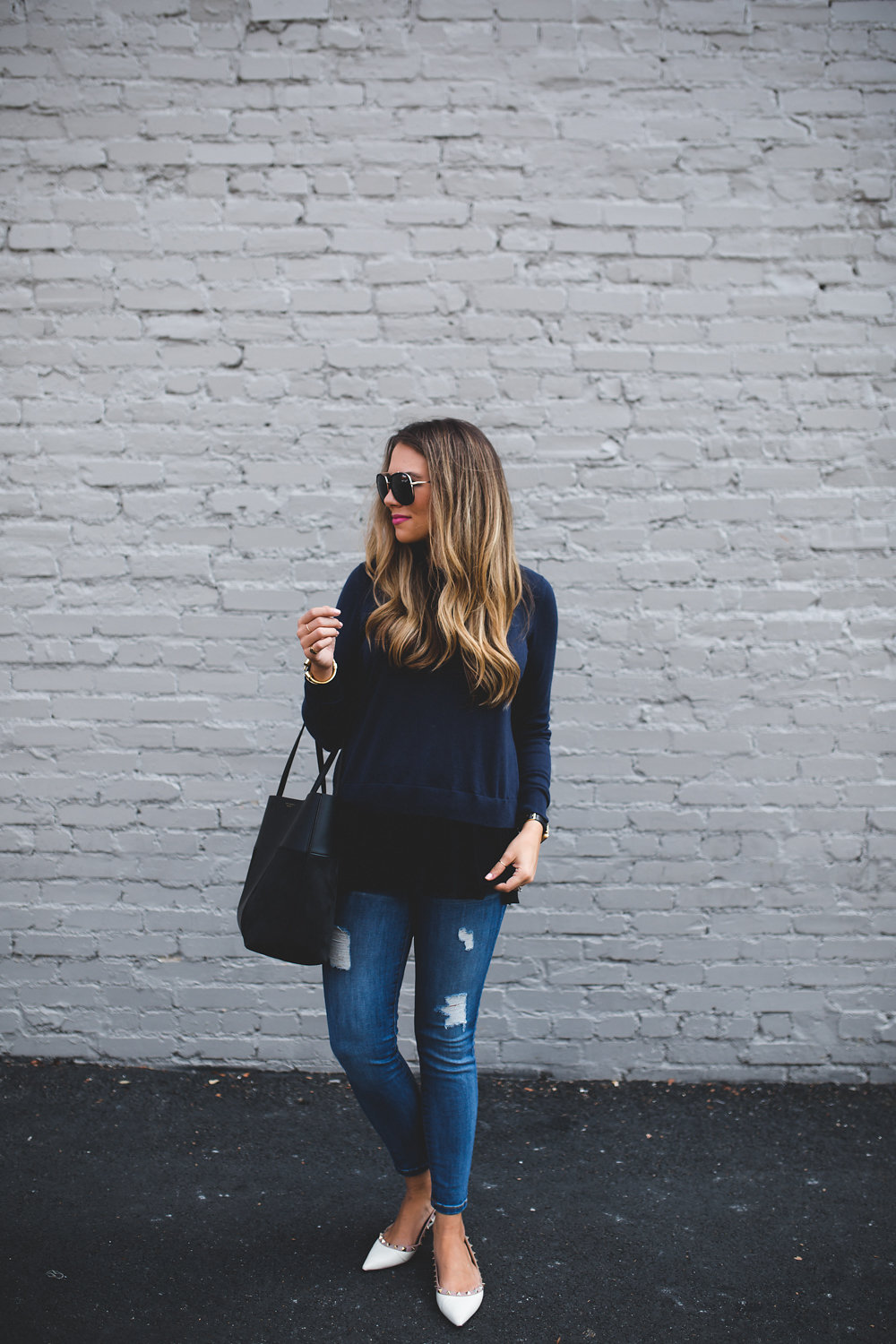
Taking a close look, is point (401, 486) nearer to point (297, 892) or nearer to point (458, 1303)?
point (297, 892)

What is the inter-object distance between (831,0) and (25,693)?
324cm

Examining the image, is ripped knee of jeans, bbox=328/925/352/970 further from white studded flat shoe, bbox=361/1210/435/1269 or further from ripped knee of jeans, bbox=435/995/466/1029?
white studded flat shoe, bbox=361/1210/435/1269

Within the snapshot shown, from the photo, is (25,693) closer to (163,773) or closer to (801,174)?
(163,773)

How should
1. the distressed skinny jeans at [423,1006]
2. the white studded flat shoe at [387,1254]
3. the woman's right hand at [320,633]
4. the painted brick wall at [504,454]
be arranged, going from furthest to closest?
1. the painted brick wall at [504,454]
2. the white studded flat shoe at [387,1254]
3. the distressed skinny jeans at [423,1006]
4. the woman's right hand at [320,633]

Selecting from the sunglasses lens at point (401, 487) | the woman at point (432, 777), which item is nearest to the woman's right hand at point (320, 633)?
the woman at point (432, 777)

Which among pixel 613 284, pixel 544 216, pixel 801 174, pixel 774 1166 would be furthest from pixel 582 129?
pixel 774 1166

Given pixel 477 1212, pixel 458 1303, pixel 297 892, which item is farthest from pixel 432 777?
pixel 477 1212

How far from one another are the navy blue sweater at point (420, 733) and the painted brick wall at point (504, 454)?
917 millimetres

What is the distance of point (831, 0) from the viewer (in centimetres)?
274

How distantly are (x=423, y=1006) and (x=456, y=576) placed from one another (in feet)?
3.05

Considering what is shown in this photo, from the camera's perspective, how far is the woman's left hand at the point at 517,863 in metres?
1.92

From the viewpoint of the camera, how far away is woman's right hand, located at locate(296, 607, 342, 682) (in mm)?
1824

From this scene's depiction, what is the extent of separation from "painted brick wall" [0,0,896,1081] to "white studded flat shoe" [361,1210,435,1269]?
0.90 meters

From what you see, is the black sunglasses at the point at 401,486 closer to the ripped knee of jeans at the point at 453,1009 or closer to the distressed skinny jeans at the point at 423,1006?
the distressed skinny jeans at the point at 423,1006
